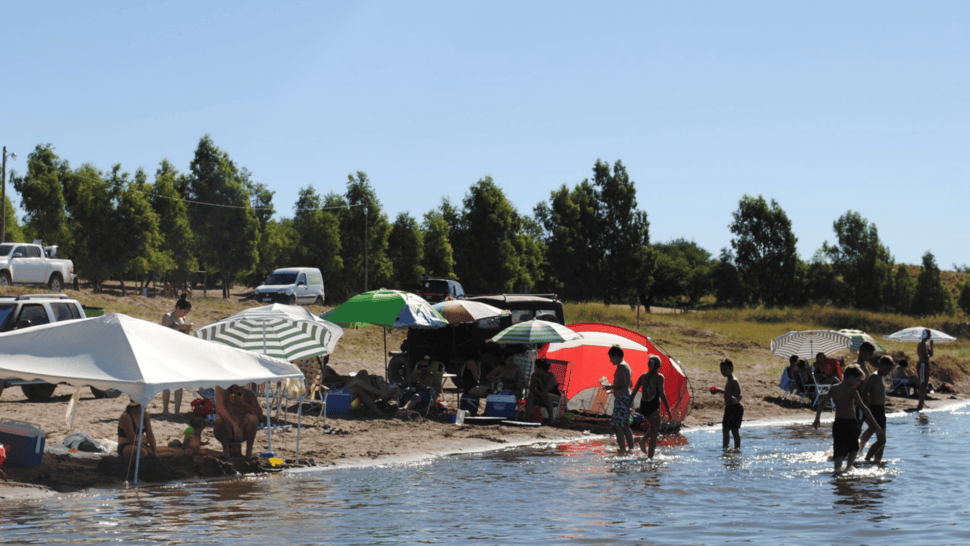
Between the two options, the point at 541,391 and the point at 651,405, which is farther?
the point at 541,391

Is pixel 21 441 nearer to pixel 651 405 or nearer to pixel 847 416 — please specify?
pixel 651 405

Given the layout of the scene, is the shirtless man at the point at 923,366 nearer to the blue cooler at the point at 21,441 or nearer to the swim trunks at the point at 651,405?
the swim trunks at the point at 651,405

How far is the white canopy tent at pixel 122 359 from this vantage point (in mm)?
9906

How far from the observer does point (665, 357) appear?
1861 cm

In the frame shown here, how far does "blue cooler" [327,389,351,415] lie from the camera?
57.0 ft

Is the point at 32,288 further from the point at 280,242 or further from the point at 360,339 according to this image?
the point at 280,242

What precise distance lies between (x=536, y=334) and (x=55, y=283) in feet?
69.3

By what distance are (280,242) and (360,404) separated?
133ft

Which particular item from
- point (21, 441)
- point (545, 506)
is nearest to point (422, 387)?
point (545, 506)

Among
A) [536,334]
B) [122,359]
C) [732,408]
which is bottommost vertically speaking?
[732,408]

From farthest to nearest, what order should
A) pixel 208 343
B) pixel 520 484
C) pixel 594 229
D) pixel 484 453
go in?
pixel 594 229, pixel 484 453, pixel 520 484, pixel 208 343

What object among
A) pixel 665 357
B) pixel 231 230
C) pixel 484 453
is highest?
pixel 231 230

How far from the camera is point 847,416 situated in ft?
40.7

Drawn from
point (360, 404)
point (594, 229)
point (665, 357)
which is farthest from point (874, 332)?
point (360, 404)
